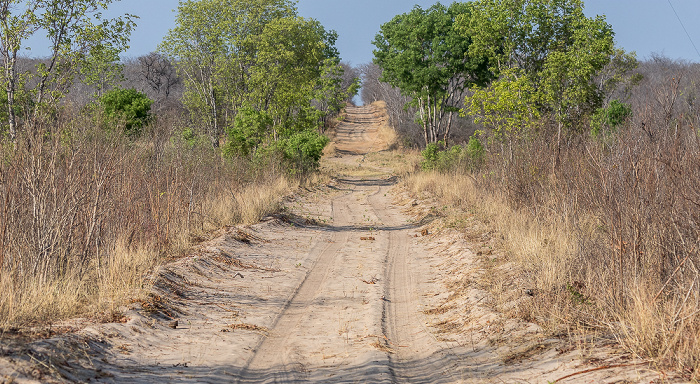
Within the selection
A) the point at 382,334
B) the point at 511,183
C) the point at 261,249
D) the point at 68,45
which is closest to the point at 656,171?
the point at 382,334

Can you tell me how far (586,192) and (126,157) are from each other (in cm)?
626

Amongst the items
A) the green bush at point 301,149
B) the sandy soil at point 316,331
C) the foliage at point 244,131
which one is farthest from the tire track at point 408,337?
the green bush at point 301,149

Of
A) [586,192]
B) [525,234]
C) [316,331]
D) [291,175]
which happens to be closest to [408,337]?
[316,331]

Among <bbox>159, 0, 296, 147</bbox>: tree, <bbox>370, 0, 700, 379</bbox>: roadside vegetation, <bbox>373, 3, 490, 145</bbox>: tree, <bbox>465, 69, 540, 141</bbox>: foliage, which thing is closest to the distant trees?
<bbox>159, 0, 296, 147</bbox>: tree

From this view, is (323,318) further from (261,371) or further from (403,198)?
(403,198)

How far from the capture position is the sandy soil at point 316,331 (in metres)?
5.14

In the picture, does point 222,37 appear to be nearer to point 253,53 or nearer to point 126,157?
point 253,53

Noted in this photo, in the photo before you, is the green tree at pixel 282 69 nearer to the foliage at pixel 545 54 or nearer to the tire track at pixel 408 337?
the foliage at pixel 545 54

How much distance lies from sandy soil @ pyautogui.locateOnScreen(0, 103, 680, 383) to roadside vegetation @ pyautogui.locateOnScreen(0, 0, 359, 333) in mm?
529

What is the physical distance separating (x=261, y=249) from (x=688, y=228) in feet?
26.7

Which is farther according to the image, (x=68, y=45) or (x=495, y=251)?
(x=68, y=45)

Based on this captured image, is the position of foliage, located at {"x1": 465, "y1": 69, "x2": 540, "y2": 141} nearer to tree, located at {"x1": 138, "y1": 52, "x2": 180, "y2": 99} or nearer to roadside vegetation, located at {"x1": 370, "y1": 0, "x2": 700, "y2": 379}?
roadside vegetation, located at {"x1": 370, "y1": 0, "x2": 700, "y2": 379}

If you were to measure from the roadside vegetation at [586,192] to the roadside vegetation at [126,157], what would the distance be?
488 centimetres

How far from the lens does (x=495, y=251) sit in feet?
34.7
